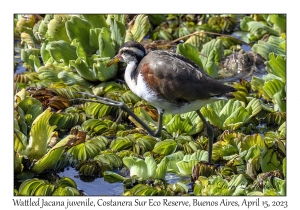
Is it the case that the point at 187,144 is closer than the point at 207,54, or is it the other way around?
the point at 187,144

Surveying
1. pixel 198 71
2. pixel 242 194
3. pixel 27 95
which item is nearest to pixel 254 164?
pixel 242 194

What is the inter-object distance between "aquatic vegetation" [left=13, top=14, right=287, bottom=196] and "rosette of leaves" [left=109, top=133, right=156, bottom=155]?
0.4 inches

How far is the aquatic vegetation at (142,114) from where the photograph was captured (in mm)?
6703

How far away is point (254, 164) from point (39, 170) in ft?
6.97

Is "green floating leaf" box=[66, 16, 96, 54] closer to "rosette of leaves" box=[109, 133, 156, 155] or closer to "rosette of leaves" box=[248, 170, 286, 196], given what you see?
"rosette of leaves" box=[109, 133, 156, 155]

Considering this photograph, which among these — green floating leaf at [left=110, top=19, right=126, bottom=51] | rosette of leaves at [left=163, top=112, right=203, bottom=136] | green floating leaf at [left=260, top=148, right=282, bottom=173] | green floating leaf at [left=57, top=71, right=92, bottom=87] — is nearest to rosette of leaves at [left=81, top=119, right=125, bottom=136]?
rosette of leaves at [left=163, top=112, right=203, bottom=136]

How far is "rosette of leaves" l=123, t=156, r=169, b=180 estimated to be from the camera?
22.0 feet

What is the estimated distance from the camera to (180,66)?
22.8 ft

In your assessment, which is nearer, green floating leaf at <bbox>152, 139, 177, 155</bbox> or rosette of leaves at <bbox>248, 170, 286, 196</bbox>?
rosette of leaves at <bbox>248, 170, 286, 196</bbox>

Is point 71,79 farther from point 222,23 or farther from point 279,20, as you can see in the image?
point 279,20

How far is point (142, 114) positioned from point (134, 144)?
577 mm

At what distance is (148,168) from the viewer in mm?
6730

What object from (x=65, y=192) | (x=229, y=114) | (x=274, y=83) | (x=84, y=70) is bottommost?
(x=65, y=192)

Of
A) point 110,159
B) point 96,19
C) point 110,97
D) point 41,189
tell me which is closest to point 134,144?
point 110,159
